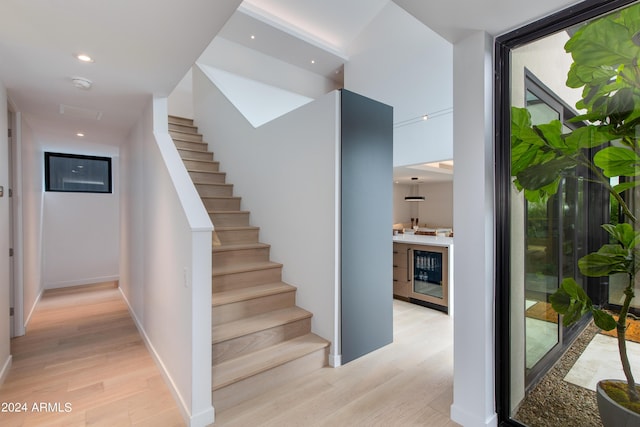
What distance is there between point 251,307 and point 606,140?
8.30ft

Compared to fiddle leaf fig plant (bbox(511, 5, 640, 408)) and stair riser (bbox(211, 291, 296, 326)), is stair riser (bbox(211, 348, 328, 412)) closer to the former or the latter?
stair riser (bbox(211, 291, 296, 326))

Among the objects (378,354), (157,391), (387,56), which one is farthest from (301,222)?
(387,56)

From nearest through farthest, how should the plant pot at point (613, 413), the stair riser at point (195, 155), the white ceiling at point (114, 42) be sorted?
1. the plant pot at point (613, 413)
2. the white ceiling at point (114, 42)
3. the stair riser at point (195, 155)

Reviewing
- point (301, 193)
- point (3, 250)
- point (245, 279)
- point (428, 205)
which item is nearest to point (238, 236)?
point (245, 279)

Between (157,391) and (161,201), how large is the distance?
1394mm

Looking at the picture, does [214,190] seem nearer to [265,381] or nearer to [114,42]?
[114,42]

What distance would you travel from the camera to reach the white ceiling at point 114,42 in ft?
5.00

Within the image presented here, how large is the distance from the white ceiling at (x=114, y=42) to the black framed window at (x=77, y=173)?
1.98m

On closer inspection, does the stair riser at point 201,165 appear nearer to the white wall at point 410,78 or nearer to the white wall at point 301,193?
the white wall at point 301,193

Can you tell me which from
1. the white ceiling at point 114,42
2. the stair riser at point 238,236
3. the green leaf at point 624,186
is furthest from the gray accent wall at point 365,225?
the green leaf at point 624,186

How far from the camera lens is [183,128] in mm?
5141

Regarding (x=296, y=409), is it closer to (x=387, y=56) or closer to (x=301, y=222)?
(x=301, y=222)

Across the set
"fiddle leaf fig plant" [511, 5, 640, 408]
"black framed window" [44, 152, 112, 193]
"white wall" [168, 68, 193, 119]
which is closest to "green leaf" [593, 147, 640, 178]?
"fiddle leaf fig plant" [511, 5, 640, 408]

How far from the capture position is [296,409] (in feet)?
6.41
